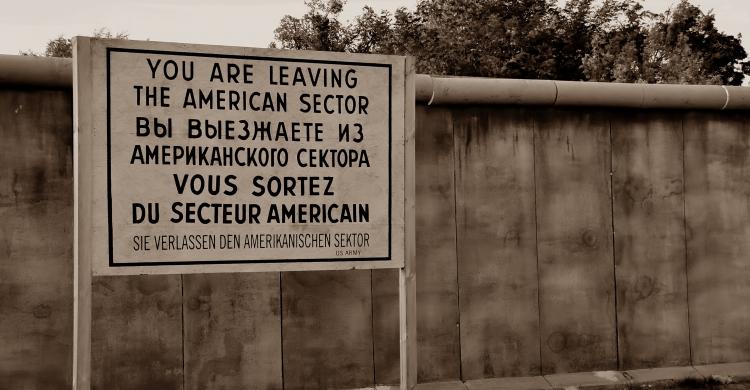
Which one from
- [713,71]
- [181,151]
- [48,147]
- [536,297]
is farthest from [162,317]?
[713,71]

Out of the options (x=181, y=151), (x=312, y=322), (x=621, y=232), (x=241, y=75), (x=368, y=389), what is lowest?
(x=368, y=389)

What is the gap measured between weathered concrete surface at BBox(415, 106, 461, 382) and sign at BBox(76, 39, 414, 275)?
186cm

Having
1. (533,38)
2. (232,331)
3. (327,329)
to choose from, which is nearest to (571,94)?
(327,329)

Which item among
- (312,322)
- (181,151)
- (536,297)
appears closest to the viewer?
(181,151)

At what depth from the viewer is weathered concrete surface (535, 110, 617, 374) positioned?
23.5 ft

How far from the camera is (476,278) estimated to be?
7.00 meters

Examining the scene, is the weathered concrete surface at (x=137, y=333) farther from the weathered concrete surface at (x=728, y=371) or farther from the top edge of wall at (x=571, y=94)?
the weathered concrete surface at (x=728, y=371)

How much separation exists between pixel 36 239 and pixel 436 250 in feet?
9.47

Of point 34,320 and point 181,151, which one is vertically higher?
point 181,151

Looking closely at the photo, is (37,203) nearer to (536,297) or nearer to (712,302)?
(536,297)

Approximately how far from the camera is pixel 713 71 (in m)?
53.4

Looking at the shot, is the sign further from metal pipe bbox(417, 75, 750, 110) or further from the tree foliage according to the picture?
the tree foliage

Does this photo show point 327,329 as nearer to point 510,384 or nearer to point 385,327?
point 385,327

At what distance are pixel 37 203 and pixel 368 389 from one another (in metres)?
2.73
